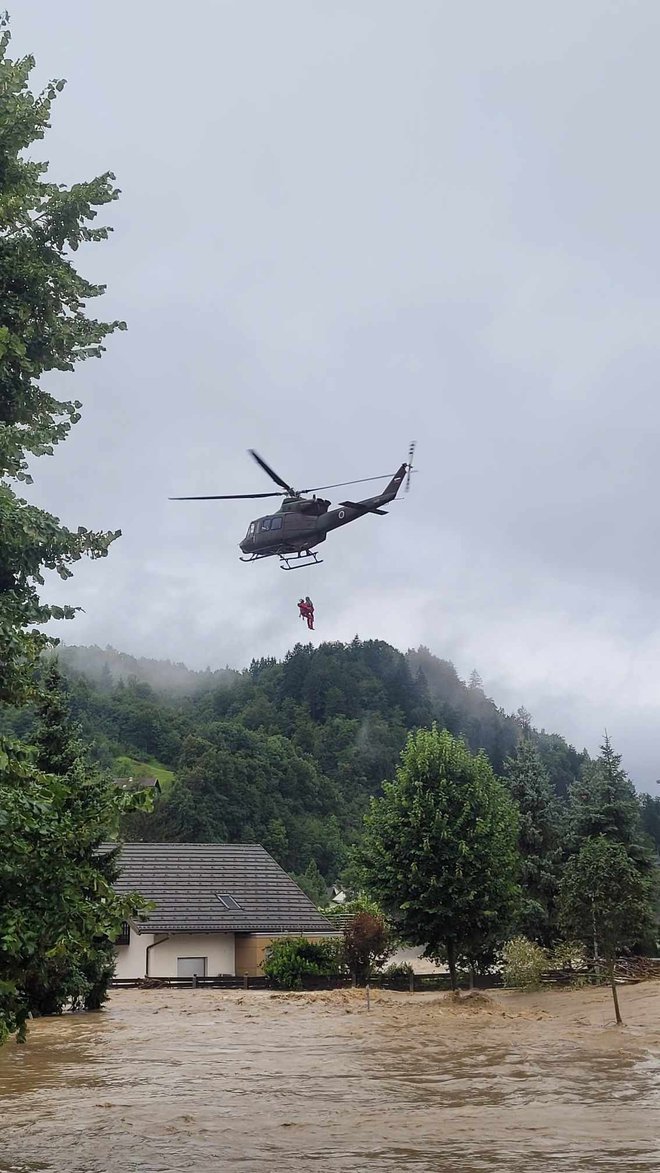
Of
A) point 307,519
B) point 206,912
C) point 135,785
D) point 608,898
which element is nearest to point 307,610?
point 307,519

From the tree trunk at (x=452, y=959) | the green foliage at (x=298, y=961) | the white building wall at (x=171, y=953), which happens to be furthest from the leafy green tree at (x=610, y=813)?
the white building wall at (x=171, y=953)

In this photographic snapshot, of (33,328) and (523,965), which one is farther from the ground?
(33,328)

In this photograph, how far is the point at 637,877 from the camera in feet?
81.6

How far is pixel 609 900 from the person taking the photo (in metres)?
24.1

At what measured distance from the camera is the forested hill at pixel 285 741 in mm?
93125

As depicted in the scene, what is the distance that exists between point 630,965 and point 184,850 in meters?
21.7

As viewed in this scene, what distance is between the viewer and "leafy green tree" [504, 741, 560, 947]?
38.0 m

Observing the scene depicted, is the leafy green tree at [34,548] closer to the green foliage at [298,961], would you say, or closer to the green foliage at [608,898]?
the green foliage at [608,898]

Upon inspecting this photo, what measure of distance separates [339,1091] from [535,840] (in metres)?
25.6

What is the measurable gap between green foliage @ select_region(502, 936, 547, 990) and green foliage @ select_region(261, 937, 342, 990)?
6678 millimetres

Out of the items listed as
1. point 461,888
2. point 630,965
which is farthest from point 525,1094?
point 630,965

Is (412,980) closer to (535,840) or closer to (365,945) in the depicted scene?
(365,945)

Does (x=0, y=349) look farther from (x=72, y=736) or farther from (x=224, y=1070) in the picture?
(x=72, y=736)

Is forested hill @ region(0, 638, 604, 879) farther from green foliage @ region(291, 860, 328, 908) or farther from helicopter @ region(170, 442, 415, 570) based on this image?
helicopter @ region(170, 442, 415, 570)
